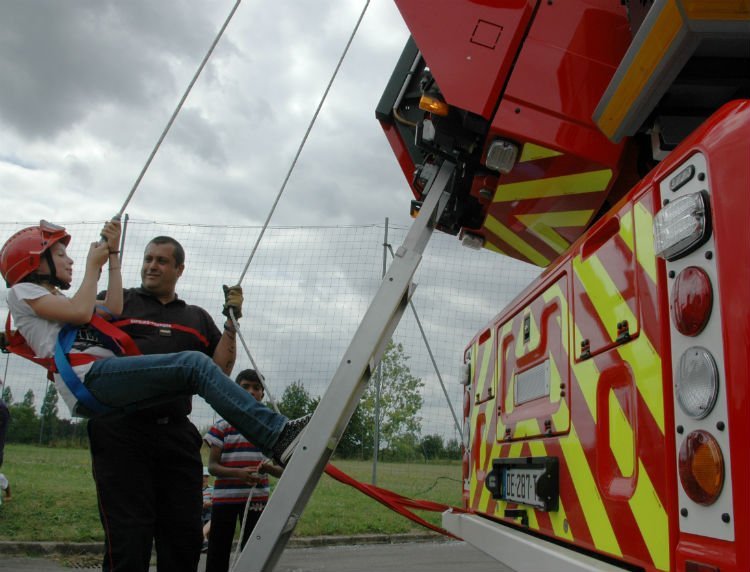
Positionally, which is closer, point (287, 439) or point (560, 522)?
point (560, 522)

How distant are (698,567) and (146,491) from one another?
100 inches

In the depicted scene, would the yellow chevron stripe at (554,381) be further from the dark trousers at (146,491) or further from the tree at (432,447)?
the tree at (432,447)

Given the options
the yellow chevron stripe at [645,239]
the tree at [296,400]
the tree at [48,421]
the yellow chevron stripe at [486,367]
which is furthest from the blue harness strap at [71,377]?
the tree at [48,421]

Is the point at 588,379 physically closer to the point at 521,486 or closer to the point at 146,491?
the point at 521,486

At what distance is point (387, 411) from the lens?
28.7 feet

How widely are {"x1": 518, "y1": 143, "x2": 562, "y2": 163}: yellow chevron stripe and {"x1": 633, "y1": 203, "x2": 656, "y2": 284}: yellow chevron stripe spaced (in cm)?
70

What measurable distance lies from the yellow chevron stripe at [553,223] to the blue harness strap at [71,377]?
204cm

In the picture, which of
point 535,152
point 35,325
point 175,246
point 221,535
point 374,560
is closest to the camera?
point 535,152

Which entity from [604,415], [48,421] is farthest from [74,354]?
[48,421]

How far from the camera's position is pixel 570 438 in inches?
87.2

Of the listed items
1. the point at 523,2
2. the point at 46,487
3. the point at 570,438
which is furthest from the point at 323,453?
the point at 46,487

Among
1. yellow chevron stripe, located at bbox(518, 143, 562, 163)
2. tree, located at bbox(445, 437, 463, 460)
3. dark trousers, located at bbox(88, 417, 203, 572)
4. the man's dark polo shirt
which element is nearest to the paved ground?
tree, located at bbox(445, 437, 463, 460)

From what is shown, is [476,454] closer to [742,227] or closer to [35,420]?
[742,227]

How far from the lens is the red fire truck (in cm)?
143
